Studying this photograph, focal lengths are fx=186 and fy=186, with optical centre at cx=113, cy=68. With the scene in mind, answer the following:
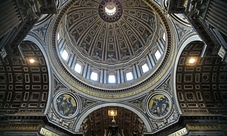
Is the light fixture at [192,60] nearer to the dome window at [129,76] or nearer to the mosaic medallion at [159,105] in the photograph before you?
the mosaic medallion at [159,105]

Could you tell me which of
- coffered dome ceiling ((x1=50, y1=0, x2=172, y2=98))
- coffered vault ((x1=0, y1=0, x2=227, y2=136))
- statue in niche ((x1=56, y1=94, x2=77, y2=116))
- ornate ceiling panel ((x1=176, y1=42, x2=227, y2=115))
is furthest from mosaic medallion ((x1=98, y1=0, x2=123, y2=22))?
ornate ceiling panel ((x1=176, y1=42, x2=227, y2=115))

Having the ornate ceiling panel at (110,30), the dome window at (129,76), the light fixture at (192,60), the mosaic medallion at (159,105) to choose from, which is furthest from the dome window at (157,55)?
the light fixture at (192,60)

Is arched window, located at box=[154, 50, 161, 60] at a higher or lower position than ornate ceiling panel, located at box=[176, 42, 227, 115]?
higher

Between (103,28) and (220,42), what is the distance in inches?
791

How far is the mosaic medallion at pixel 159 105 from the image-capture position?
16828 mm

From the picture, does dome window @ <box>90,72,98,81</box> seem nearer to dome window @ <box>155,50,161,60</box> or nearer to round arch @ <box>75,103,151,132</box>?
round arch @ <box>75,103,151,132</box>

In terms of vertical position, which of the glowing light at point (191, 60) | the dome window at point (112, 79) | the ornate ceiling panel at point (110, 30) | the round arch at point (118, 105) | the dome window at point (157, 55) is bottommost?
the round arch at point (118, 105)

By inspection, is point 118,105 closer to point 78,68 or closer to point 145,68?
point 145,68

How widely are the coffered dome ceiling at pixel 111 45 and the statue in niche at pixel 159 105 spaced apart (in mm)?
1471

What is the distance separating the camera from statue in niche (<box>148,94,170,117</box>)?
55.6 feet

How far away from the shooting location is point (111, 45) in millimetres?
26766

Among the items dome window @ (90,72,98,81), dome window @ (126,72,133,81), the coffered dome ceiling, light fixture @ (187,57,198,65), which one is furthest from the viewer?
dome window @ (126,72,133,81)

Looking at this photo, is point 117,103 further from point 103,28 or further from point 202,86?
point 103,28

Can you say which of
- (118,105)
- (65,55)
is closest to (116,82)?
(118,105)
